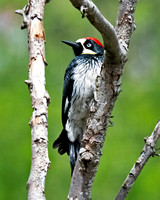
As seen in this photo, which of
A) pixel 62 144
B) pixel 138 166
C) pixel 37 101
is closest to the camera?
pixel 138 166

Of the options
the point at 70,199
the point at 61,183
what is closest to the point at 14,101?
the point at 61,183

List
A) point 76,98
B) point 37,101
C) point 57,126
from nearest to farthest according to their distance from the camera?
point 37,101
point 76,98
point 57,126

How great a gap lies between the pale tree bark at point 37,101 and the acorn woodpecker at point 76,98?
2.57ft

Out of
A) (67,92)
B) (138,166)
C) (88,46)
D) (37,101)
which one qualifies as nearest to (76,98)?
(67,92)

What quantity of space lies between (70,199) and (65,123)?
67.5 inches

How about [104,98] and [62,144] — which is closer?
[104,98]

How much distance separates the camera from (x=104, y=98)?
271 centimetres

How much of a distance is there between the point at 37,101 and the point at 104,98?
0.66 m

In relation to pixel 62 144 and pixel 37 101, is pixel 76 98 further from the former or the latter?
pixel 37 101

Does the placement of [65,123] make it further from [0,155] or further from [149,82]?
[149,82]

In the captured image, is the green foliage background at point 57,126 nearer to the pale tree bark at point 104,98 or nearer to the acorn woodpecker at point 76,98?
the acorn woodpecker at point 76,98

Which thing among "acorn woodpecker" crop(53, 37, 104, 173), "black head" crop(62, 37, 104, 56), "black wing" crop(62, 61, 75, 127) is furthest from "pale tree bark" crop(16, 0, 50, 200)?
"black head" crop(62, 37, 104, 56)

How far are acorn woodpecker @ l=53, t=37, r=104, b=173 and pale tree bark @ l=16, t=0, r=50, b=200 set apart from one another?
30.8 inches

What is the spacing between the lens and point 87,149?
9.11 feet
